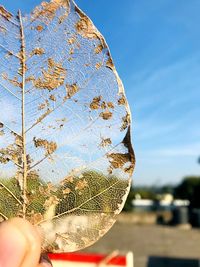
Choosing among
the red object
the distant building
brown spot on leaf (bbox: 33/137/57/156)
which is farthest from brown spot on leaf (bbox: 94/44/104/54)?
the distant building

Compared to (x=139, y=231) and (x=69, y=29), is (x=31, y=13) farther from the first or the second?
(x=139, y=231)

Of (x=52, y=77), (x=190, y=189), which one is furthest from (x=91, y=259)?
(x=190, y=189)

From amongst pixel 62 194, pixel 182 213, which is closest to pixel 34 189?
pixel 62 194

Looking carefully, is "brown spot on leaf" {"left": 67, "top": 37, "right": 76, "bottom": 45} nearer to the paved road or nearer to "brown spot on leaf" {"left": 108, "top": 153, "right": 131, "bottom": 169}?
"brown spot on leaf" {"left": 108, "top": 153, "right": 131, "bottom": 169}

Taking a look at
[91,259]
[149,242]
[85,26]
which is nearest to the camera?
[85,26]

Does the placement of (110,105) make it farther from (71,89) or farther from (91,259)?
(91,259)

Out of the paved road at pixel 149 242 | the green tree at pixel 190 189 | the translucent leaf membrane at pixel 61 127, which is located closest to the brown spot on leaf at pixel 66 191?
the translucent leaf membrane at pixel 61 127
